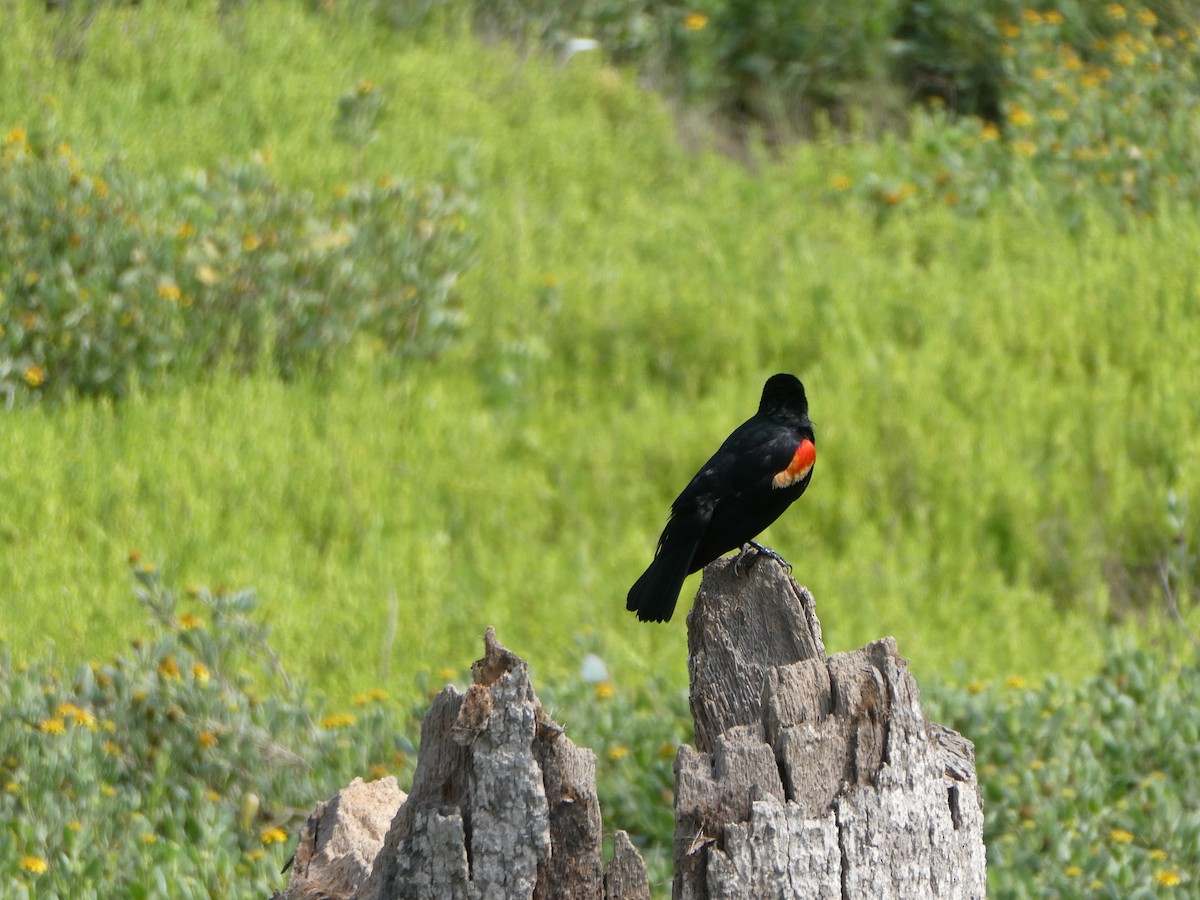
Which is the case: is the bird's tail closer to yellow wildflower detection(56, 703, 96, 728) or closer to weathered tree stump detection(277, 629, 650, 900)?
weathered tree stump detection(277, 629, 650, 900)

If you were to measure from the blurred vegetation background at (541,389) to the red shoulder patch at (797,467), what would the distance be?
1.42 meters

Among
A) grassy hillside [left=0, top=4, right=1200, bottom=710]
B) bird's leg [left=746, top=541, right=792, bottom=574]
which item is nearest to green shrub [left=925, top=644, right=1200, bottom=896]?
grassy hillside [left=0, top=4, right=1200, bottom=710]

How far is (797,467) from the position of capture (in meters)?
3.40

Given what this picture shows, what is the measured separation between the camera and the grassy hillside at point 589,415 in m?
5.95

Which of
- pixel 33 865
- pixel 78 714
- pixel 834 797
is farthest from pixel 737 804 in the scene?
pixel 78 714

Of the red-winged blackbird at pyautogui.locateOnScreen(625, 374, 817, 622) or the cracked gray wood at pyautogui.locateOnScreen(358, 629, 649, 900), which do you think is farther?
the red-winged blackbird at pyautogui.locateOnScreen(625, 374, 817, 622)

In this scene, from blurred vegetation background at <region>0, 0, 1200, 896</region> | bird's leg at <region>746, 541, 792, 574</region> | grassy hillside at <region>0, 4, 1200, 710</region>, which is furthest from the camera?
grassy hillside at <region>0, 4, 1200, 710</region>

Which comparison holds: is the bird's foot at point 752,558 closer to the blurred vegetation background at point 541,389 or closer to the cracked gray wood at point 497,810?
the cracked gray wood at point 497,810

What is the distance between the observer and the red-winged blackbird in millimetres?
3170

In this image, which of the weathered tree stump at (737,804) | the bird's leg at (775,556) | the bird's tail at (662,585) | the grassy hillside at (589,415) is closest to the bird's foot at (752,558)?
the bird's leg at (775,556)

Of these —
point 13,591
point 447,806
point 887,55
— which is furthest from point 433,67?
point 447,806

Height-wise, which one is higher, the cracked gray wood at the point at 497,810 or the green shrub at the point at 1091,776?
the green shrub at the point at 1091,776

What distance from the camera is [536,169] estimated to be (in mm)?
10188

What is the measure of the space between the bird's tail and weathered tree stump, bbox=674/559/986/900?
0.56m
